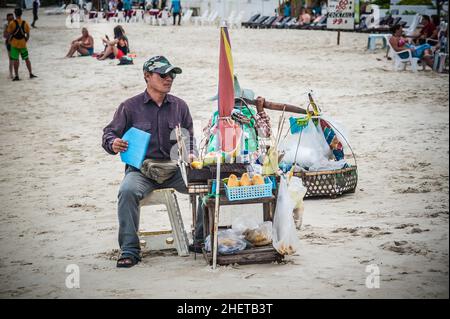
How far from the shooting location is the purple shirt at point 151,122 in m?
5.27

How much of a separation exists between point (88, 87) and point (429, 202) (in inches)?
394

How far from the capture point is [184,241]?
207 inches

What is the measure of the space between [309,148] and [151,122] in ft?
7.21

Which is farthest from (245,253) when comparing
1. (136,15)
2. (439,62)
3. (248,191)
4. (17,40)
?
(136,15)

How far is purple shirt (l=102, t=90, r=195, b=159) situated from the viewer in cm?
527

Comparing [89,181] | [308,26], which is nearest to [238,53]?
[308,26]

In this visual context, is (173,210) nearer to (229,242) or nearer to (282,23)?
(229,242)

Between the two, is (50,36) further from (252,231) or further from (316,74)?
(252,231)

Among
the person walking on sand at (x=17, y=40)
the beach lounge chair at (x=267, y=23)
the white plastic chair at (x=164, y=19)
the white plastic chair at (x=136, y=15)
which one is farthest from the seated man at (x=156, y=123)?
the white plastic chair at (x=136, y=15)

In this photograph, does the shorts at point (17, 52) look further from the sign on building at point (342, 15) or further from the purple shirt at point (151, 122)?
the purple shirt at point (151, 122)

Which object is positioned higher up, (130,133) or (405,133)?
(130,133)

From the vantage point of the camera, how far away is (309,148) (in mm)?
7027

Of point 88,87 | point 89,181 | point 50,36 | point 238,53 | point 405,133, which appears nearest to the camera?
point 89,181

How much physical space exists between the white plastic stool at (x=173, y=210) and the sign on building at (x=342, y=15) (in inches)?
664
